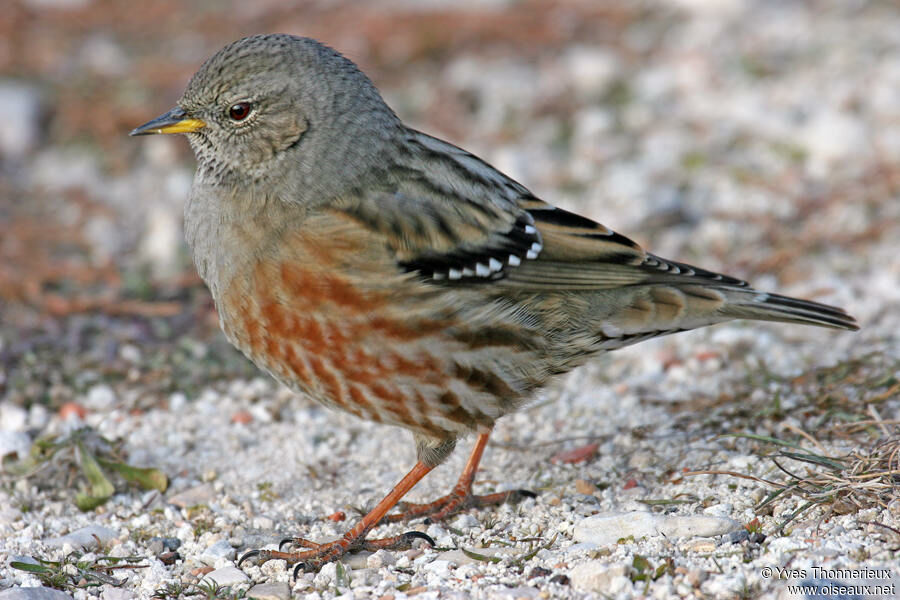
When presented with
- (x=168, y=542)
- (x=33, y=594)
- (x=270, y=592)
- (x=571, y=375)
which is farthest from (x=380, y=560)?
(x=571, y=375)

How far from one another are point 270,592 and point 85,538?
0.92m

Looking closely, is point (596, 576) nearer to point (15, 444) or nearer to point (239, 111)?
point (239, 111)

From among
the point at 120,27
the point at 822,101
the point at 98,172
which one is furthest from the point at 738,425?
the point at 120,27

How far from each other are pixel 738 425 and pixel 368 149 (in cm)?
219

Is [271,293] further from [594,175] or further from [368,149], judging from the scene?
[594,175]

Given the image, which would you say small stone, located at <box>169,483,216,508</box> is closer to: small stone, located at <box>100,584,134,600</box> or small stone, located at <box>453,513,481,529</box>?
small stone, located at <box>100,584,134,600</box>

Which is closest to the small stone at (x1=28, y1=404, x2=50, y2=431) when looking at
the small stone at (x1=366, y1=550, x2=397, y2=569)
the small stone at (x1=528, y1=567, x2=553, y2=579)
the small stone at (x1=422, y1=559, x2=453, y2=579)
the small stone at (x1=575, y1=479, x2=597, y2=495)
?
the small stone at (x1=366, y1=550, x2=397, y2=569)

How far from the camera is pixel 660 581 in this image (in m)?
3.72

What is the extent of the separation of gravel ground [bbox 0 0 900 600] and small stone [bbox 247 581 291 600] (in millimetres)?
28

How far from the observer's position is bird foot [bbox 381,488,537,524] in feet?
15.7

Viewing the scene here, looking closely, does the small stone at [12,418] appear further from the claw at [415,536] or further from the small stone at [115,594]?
the claw at [415,536]

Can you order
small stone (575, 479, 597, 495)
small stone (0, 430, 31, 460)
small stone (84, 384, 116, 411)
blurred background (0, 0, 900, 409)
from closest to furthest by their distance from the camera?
small stone (575, 479, 597, 495)
small stone (0, 430, 31, 460)
small stone (84, 384, 116, 411)
blurred background (0, 0, 900, 409)

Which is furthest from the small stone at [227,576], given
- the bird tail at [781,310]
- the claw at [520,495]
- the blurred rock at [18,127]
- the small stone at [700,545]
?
the blurred rock at [18,127]

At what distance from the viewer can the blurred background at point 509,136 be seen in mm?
6484
